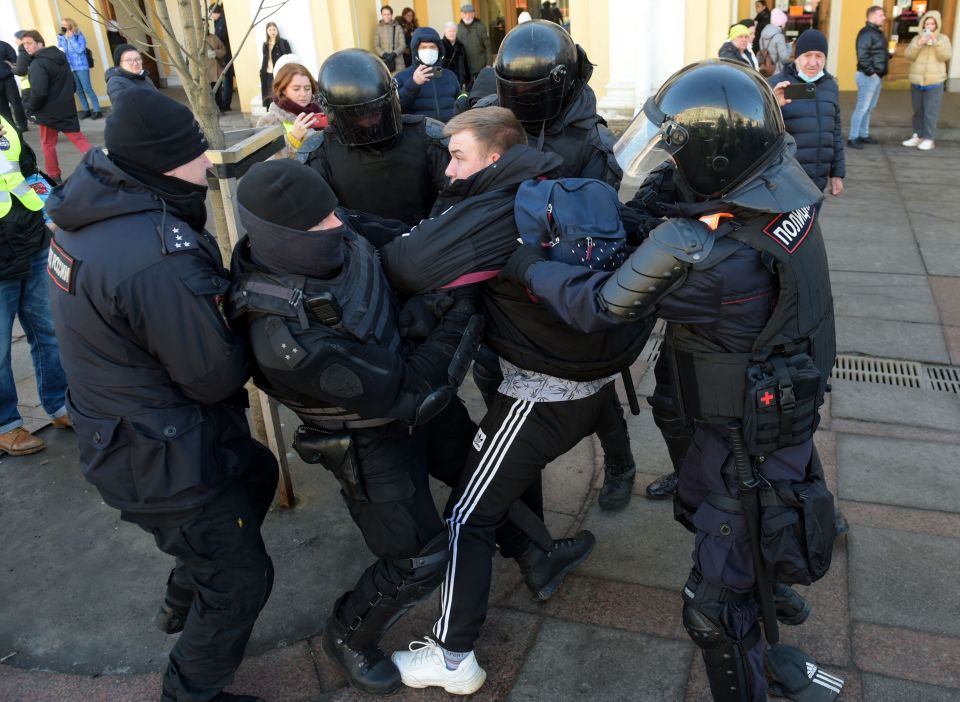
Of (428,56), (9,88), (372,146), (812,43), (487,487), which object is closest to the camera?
(487,487)

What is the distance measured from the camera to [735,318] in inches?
91.8

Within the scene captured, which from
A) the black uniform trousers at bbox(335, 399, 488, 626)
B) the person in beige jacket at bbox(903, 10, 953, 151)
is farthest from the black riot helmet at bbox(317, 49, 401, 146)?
the person in beige jacket at bbox(903, 10, 953, 151)

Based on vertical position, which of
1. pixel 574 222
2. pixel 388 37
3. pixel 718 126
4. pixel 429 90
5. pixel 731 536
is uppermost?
pixel 718 126

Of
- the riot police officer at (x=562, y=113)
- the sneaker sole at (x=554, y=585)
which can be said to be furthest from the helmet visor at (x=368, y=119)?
the sneaker sole at (x=554, y=585)

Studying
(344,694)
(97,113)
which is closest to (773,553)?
(344,694)

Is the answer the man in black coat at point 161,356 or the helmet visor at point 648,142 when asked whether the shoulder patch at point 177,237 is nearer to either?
the man in black coat at point 161,356

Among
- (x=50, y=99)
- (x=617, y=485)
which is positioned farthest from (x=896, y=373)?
(x=50, y=99)

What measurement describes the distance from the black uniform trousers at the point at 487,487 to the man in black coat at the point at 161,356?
642mm

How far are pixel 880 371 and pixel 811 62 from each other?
2601 mm

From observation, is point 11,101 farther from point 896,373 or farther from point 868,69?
point 896,373

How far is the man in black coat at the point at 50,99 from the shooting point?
10531mm

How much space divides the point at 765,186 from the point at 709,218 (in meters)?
0.18

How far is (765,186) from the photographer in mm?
2283

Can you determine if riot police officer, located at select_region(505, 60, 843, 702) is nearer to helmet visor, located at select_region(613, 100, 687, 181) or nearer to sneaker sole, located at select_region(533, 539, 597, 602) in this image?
helmet visor, located at select_region(613, 100, 687, 181)
